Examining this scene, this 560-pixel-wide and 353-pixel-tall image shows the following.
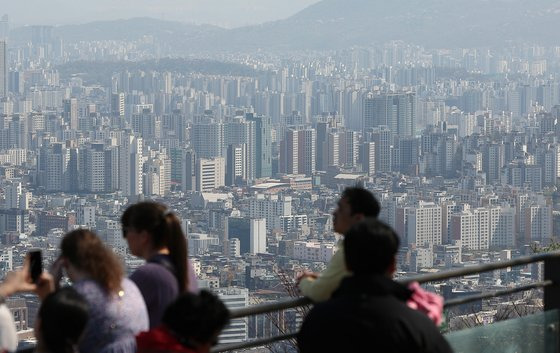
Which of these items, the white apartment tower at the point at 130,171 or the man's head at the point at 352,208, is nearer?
the man's head at the point at 352,208

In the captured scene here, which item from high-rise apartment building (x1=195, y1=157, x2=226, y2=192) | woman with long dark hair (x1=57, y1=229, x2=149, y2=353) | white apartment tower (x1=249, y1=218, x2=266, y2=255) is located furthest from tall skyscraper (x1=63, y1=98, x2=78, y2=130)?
woman with long dark hair (x1=57, y1=229, x2=149, y2=353)

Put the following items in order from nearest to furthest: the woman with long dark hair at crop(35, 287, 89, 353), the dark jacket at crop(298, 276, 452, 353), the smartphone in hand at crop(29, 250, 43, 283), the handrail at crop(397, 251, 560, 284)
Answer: the woman with long dark hair at crop(35, 287, 89, 353), the dark jacket at crop(298, 276, 452, 353), the smartphone in hand at crop(29, 250, 43, 283), the handrail at crop(397, 251, 560, 284)

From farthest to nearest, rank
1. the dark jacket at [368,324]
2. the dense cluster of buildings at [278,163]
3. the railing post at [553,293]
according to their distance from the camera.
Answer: the dense cluster of buildings at [278,163] < the railing post at [553,293] < the dark jacket at [368,324]

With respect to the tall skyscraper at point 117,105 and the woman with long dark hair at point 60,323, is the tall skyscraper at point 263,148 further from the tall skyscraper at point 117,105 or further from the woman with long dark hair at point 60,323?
the woman with long dark hair at point 60,323

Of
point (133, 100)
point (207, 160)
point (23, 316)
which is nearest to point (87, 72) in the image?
point (133, 100)

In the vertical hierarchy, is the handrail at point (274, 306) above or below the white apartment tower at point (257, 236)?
above

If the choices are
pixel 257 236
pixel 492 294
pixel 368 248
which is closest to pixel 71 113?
pixel 257 236

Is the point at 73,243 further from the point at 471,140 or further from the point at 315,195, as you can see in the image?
the point at 471,140

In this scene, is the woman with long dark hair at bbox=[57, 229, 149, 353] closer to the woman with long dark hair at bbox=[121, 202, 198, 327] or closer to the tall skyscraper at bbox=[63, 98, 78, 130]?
the woman with long dark hair at bbox=[121, 202, 198, 327]

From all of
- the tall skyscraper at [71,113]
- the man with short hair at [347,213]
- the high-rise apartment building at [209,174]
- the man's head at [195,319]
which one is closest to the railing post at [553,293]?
the man with short hair at [347,213]
